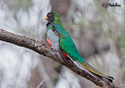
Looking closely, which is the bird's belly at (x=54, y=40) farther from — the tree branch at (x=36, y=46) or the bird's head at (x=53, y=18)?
the bird's head at (x=53, y=18)

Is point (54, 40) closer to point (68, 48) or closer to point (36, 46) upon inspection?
point (68, 48)

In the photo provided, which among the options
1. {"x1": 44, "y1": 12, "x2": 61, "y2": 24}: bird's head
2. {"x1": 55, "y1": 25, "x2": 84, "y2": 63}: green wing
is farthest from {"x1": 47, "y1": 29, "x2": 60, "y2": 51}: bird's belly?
{"x1": 44, "y1": 12, "x2": 61, "y2": 24}: bird's head

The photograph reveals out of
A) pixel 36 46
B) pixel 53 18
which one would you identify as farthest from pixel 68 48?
pixel 53 18

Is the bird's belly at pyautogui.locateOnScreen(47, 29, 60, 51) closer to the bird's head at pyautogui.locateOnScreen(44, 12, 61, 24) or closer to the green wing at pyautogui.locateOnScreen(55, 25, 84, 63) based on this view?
the green wing at pyautogui.locateOnScreen(55, 25, 84, 63)

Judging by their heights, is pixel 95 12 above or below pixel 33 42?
below

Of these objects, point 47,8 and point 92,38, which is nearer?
point 47,8

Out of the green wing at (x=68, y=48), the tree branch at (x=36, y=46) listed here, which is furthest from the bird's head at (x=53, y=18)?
the tree branch at (x=36, y=46)

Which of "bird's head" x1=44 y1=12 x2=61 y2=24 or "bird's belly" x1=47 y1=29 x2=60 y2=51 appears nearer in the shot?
"bird's belly" x1=47 y1=29 x2=60 y2=51

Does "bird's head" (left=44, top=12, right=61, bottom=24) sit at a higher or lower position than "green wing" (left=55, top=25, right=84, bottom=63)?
higher

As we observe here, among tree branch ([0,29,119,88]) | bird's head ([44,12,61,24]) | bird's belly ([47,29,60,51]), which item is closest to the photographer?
tree branch ([0,29,119,88])

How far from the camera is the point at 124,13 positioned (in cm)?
588

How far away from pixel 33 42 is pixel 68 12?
432 centimetres

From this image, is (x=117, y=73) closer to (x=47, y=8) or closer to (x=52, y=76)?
(x=52, y=76)

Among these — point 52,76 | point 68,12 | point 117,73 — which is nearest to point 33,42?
point 117,73
